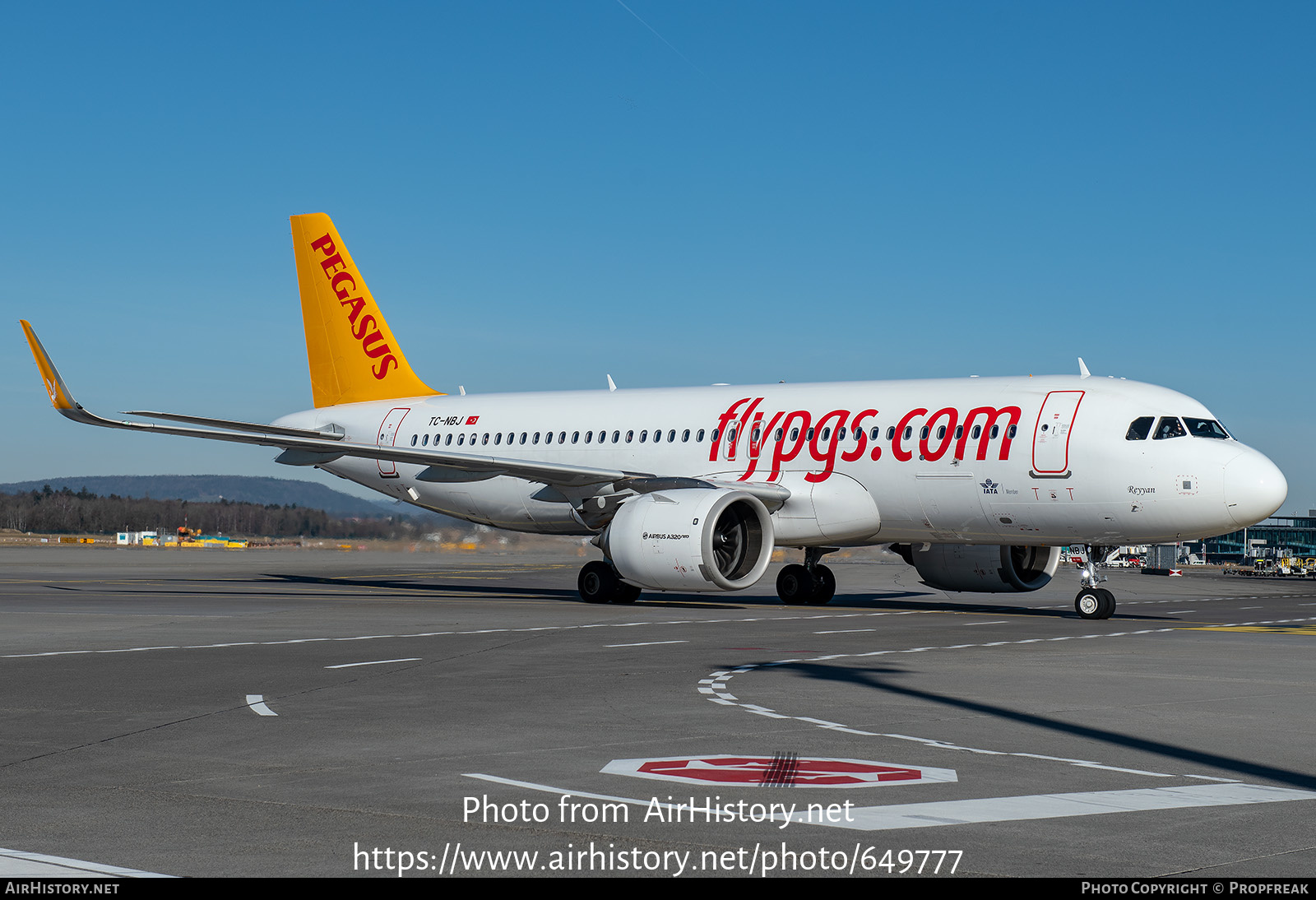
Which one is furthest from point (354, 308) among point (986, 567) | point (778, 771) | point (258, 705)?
point (778, 771)

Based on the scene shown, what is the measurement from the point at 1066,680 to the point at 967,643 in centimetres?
424

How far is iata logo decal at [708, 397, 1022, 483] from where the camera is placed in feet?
74.6

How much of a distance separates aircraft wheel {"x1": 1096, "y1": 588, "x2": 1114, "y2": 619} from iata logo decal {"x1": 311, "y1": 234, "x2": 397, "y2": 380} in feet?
61.1

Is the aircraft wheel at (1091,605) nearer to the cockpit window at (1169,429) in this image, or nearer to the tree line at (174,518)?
the cockpit window at (1169,429)

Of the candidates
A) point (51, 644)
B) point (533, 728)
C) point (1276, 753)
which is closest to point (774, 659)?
point (533, 728)

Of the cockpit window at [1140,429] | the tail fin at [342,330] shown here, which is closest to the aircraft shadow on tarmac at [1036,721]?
the cockpit window at [1140,429]

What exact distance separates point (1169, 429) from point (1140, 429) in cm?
45

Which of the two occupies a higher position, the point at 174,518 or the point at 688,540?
the point at 688,540

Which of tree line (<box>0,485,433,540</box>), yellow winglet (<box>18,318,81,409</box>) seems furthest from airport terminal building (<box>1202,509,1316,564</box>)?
yellow winglet (<box>18,318,81,409</box>)

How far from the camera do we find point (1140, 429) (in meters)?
21.4

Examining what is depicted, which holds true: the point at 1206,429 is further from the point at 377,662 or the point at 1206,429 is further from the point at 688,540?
the point at 377,662

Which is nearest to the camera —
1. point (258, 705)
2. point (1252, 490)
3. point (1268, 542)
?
point (258, 705)
